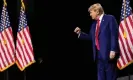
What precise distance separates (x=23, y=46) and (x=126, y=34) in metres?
2.55

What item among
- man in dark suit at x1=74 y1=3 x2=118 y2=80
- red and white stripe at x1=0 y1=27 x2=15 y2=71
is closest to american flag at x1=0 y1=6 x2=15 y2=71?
red and white stripe at x1=0 y1=27 x2=15 y2=71

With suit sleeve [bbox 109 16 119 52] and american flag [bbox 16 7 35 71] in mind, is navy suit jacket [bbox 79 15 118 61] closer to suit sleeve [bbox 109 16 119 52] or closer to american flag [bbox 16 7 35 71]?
suit sleeve [bbox 109 16 119 52]

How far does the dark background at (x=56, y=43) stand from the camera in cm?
1138

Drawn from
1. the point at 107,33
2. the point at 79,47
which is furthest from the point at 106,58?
the point at 79,47

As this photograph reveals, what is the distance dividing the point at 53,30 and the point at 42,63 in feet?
2.88

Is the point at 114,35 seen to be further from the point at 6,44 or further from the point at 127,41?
the point at 6,44

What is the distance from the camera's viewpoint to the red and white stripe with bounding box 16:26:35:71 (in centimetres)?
1051

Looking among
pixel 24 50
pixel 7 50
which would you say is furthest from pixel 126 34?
pixel 7 50

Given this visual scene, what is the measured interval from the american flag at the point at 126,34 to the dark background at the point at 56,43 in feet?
6.90

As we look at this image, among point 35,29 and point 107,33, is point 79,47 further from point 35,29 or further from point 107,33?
point 107,33

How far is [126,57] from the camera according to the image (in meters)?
9.32

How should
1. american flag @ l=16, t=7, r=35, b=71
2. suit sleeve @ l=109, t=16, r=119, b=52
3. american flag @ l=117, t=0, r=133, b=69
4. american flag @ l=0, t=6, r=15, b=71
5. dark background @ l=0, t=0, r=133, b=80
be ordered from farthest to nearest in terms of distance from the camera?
dark background @ l=0, t=0, r=133, b=80, american flag @ l=0, t=6, r=15, b=71, american flag @ l=16, t=7, r=35, b=71, american flag @ l=117, t=0, r=133, b=69, suit sleeve @ l=109, t=16, r=119, b=52

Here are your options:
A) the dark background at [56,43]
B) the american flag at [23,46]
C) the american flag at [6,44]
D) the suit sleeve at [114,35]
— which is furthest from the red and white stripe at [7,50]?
the suit sleeve at [114,35]

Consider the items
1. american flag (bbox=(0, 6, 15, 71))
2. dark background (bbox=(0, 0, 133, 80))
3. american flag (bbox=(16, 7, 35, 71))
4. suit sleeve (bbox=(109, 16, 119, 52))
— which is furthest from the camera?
dark background (bbox=(0, 0, 133, 80))
